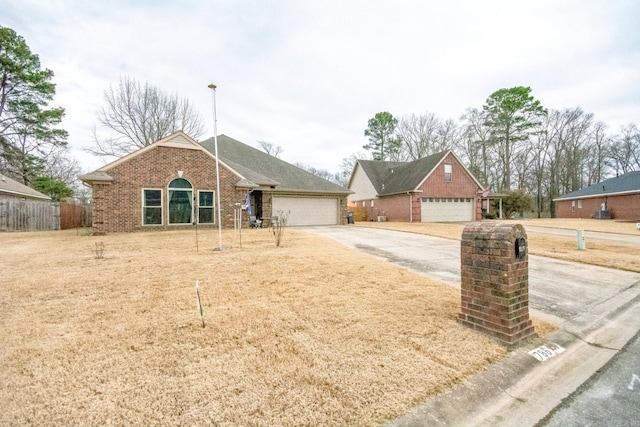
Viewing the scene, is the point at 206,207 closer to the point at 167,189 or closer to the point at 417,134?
the point at 167,189

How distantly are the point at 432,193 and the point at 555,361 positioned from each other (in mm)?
21114

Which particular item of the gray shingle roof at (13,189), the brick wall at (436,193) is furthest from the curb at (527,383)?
the gray shingle roof at (13,189)

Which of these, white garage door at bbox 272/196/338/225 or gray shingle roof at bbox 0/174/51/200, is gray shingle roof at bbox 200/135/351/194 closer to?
white garage door at bbox 272/196/338/225

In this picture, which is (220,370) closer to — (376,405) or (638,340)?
(376,405)

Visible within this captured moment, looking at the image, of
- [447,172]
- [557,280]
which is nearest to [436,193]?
[447,172]

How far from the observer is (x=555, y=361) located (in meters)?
2.69

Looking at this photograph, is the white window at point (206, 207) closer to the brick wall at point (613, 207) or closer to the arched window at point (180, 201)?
the arched window at point (180, 201)

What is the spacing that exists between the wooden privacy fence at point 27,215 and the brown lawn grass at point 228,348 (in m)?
14.5

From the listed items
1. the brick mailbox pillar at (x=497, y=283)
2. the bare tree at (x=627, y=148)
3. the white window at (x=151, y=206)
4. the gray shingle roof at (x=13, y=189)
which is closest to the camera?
the brick mailbox pillar at (x=497, y=283)

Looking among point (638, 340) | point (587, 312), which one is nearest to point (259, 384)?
point (638, 340)

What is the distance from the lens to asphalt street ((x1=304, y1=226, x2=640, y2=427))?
6.36 ft

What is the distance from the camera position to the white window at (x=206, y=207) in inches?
541

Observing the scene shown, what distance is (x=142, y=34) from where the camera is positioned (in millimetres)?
10859

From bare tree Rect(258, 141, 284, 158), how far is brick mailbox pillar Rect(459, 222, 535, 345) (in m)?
36.3
